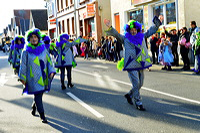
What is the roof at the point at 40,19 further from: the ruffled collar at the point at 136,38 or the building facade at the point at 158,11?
the ruffled collar at the point at 136,38

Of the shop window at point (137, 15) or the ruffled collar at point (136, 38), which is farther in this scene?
the shop window at point (137, 15)

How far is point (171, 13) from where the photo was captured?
18.7m

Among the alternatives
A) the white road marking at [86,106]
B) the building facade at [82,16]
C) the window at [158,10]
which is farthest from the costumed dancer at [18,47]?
the building facade at [82,16]

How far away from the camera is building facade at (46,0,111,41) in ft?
102

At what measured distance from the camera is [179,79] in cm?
1093

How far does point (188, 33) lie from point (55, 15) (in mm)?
38055

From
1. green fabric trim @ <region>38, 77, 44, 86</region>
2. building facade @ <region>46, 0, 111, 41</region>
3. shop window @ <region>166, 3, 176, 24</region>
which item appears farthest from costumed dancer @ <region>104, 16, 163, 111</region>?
building facade @ <region>46, 0, 111, 41</region>

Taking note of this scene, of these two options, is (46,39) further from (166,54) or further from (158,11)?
(158,11)

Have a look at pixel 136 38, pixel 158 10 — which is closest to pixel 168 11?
pixel 158 10

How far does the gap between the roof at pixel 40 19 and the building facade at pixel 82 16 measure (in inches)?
703

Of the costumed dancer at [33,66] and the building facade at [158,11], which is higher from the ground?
the building facade at [158,11]

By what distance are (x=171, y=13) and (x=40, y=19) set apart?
177 feet

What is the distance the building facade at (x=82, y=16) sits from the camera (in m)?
31.0

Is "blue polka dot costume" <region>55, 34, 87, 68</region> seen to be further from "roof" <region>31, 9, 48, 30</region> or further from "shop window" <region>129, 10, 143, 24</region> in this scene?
"roof" <region>31, 9, 48, 30</region>
